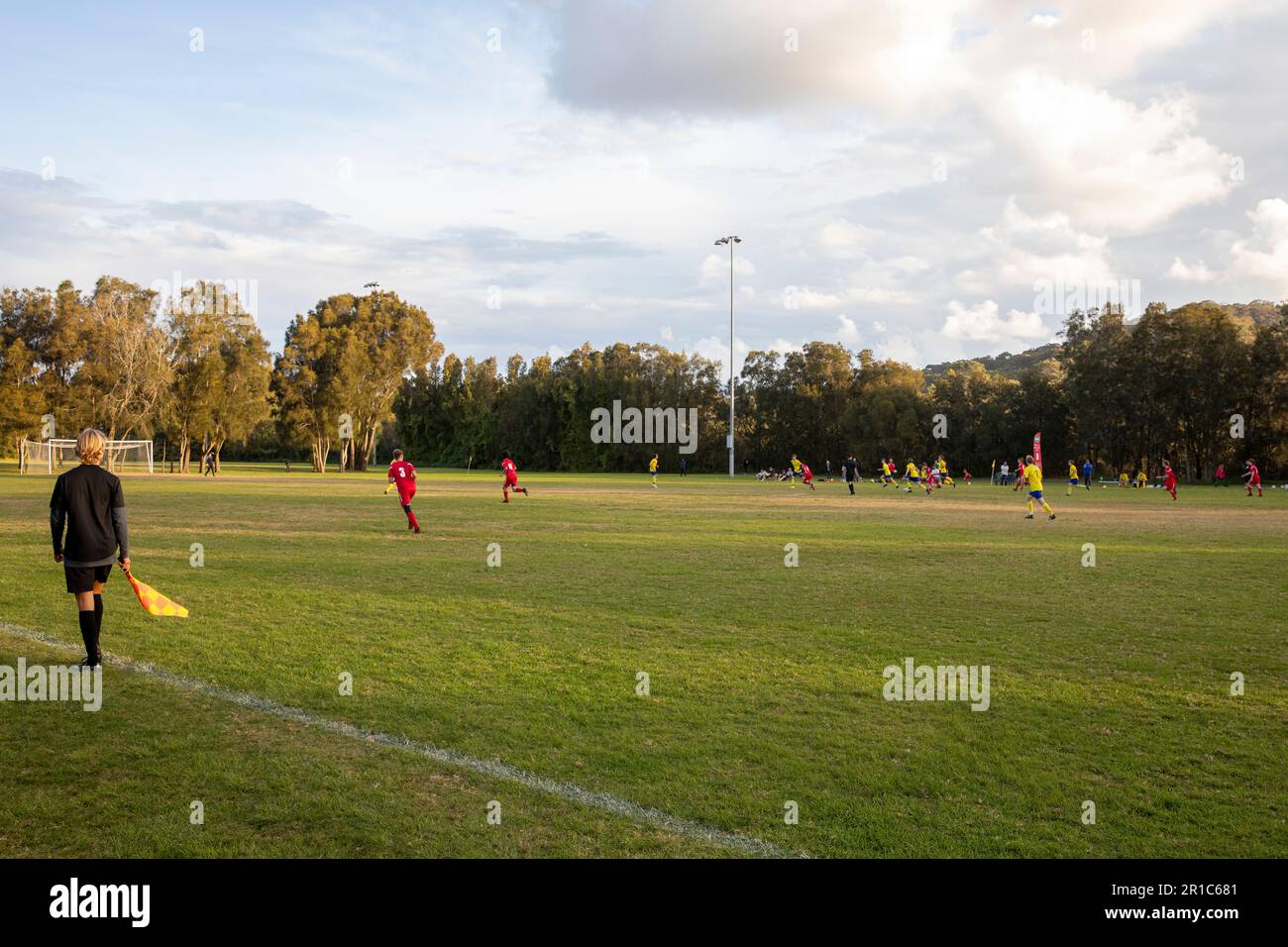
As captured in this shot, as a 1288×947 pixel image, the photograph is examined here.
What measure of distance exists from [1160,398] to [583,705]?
68529mm

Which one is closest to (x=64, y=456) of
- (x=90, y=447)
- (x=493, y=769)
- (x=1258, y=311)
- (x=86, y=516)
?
(x=90, y=447)

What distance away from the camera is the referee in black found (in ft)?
26.2

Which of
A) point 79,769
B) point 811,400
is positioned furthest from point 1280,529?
point 811,400

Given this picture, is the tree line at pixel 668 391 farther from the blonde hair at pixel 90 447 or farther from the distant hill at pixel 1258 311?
the blonde hair at pixel 90 447

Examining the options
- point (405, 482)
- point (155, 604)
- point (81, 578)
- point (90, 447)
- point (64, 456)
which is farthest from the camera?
point (64, 456)

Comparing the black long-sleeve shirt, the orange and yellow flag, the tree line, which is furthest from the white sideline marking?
the tree line

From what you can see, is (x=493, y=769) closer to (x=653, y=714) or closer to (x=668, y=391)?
(x=653, y=714)

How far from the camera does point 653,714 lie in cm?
677

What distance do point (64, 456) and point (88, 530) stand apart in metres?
71.0

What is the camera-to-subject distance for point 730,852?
448 cm

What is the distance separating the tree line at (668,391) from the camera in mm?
62688

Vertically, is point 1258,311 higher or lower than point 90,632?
higher

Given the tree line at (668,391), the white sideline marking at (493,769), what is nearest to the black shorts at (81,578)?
the white sideline marking at (493,769)
